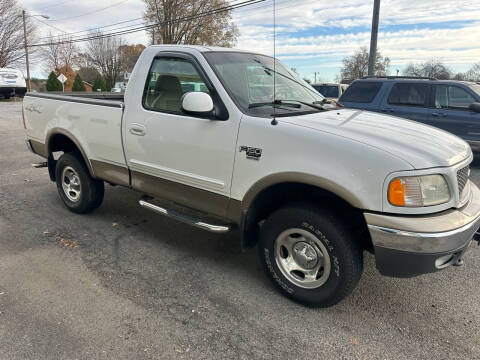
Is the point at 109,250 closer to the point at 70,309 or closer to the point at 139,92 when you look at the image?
the point at 70,309

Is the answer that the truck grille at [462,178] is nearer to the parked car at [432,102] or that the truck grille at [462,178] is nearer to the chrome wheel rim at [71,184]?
the chrome wheel rim at [71,184]

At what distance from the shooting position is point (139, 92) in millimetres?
3842

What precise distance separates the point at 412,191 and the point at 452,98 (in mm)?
6760

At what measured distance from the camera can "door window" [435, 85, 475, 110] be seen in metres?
7.91

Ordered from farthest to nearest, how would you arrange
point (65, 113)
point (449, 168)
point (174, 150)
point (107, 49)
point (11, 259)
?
1. point (107, 49)
2. point (65, 113)
3. point (11, 259)
4. point (174, 150)
5. point (449, 168)

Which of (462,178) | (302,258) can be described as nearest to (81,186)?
(302,258)

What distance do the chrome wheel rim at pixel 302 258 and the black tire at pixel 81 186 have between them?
108 inches

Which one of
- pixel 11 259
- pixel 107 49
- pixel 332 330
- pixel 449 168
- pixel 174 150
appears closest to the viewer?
pixel 449 168

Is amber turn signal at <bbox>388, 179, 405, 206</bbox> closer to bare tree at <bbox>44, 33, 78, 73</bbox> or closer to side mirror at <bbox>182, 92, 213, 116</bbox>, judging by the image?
side mirror at <bbox>182, 92, 213, 116</bbox>

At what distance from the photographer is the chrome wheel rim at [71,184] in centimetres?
488

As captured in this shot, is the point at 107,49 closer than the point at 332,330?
No

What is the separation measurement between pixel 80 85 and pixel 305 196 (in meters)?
39.8

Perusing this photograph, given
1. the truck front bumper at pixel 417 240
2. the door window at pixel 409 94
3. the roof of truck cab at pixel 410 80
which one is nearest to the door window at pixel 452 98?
the roof of truck cab at pixel 410 80

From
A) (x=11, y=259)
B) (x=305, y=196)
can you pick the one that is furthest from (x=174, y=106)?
(x=11, y=259)
